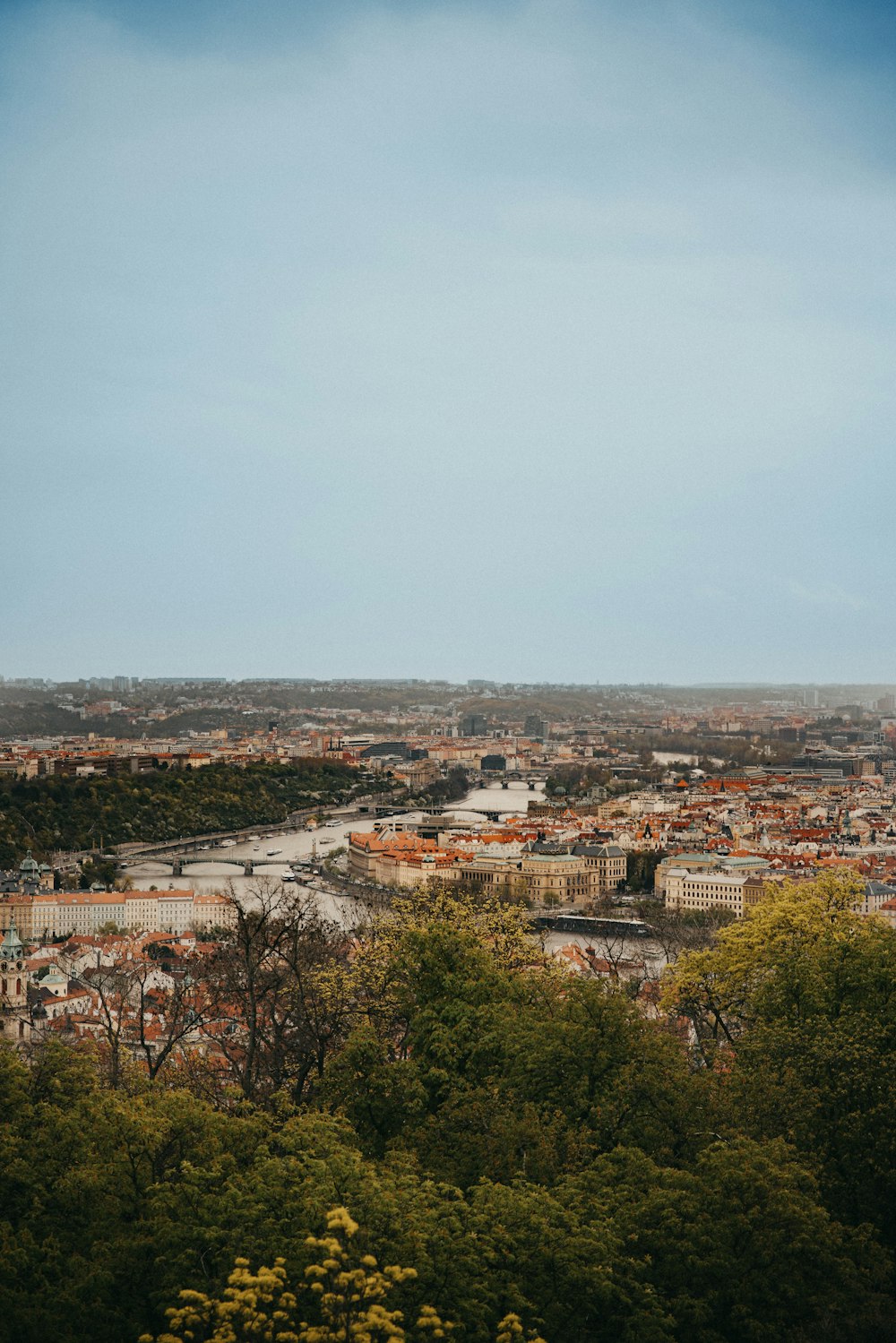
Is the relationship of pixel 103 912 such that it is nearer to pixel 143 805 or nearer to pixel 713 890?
pixel 713 890

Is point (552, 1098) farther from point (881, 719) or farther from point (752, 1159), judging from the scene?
point (881, 719)

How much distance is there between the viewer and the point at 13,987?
24031 millimetres

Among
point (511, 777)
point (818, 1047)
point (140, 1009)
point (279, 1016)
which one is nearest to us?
point (818, 1047)

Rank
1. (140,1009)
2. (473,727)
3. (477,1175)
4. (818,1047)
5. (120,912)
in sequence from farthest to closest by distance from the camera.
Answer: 1. (473,727)
2. (120,912)
3. (140,1009)
4. (818,1047)
5. (477,1175)

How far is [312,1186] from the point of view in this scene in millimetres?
7664

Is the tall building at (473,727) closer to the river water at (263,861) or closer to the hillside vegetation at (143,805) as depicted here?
the river water at (263,861)

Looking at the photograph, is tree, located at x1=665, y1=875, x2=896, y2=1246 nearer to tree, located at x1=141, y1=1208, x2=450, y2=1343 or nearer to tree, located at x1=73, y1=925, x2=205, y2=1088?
tree, located at x1=141, y1=1208, x2=450, y2=1343

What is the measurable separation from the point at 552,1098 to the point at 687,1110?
0.99 metres

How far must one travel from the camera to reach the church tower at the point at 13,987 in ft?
70.2

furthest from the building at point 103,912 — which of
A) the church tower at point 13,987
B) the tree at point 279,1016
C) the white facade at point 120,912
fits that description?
the tree at point 279,1016

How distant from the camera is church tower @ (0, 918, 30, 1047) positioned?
21.4 m

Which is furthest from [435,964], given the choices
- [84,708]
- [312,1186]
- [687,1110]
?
[84,708]

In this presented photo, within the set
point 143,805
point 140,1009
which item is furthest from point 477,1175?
point 143,805

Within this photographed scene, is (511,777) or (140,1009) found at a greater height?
(140,1009)
